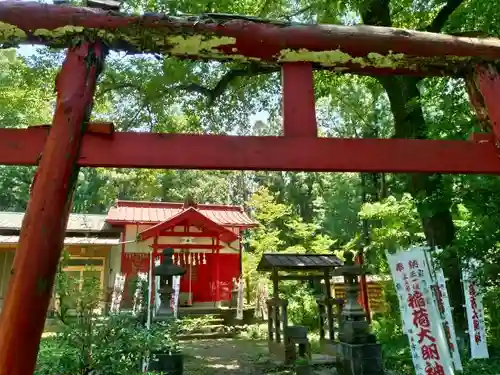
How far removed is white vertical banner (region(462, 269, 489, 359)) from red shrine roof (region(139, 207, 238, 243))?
393 inches

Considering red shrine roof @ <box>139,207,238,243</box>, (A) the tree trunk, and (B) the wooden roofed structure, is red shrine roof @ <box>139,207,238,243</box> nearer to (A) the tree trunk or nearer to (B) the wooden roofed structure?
(B) the wooden roofed structure

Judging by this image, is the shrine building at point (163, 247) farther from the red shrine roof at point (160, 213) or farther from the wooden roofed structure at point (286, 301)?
the wooden roofed structure at point (286, 301)

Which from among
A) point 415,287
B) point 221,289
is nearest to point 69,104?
point 415,287

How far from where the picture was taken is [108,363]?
3.22 metres

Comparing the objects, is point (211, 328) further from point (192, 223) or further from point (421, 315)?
point (421, 315)

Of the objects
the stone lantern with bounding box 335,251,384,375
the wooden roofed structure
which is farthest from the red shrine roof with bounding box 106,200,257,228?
the stone lantern with bounding box 335,251,384,375

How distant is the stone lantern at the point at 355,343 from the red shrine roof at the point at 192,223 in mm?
8279

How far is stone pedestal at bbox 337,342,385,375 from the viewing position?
688cm

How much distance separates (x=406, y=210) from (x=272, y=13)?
16.7ft

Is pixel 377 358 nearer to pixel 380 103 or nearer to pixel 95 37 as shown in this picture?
pixel 95 37

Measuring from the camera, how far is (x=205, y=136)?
225 cm

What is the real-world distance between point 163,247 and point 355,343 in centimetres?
962

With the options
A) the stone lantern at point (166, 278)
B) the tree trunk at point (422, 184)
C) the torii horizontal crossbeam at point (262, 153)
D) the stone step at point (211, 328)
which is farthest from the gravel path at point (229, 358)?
the torii horizontal crossbeam at point (262, 153)

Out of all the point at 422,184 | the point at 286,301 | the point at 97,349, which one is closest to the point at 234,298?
the point at 286,301
